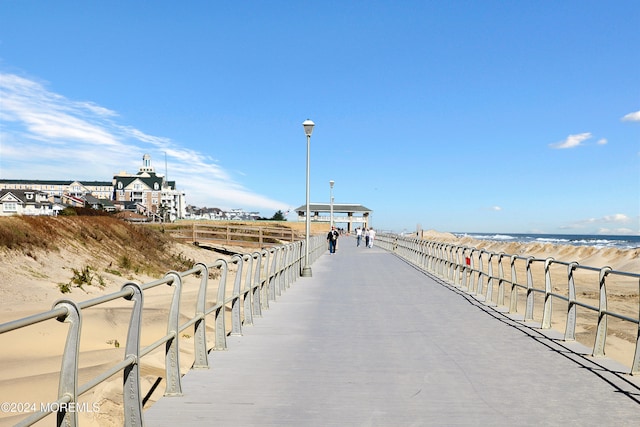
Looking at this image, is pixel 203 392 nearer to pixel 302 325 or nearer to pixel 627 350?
pixel 302 325

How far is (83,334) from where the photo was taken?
38.3ft

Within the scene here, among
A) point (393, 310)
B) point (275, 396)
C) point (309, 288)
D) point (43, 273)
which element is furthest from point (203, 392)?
point (43, 273)

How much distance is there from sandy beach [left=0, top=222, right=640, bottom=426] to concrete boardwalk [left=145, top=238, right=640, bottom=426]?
1.20m

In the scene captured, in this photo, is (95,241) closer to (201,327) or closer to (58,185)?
(201,327)

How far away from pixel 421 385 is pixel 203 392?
7.43 feet

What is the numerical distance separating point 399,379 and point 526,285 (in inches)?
461

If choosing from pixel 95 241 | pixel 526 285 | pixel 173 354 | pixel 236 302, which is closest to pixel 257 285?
pixel 236 302

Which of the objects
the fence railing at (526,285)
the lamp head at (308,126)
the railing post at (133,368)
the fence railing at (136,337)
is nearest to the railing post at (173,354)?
the fence railing at (136,337)

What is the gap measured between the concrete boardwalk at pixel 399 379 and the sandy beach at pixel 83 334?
1197mm

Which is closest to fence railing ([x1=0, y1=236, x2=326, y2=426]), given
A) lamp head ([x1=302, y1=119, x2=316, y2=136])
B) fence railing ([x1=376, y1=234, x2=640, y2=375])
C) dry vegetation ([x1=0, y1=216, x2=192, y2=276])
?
fence railing ([x1=376, y1=234, x2=640, y2=375])

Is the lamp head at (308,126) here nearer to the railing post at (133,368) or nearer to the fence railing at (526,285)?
the fence railing at (526,285)

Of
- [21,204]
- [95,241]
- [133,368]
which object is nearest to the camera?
[133,368]

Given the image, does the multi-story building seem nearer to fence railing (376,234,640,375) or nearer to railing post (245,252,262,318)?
fence railing (376,234,640,375)

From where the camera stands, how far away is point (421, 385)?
20.8 ft
